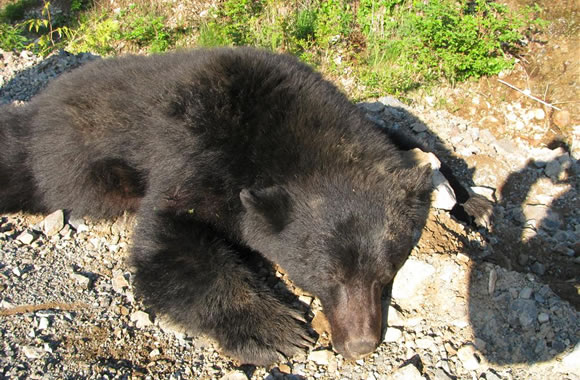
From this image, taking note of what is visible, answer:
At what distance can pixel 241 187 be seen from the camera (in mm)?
4195

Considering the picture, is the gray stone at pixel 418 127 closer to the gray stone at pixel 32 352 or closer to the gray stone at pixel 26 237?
the gray stone at pixel 26 237

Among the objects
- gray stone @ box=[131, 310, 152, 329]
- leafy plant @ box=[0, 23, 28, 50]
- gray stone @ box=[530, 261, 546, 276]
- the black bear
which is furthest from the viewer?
leafy plant @ box=[0, 23, 28, 50]

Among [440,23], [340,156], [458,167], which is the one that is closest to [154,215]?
[340,156]

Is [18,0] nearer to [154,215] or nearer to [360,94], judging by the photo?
[360,94]

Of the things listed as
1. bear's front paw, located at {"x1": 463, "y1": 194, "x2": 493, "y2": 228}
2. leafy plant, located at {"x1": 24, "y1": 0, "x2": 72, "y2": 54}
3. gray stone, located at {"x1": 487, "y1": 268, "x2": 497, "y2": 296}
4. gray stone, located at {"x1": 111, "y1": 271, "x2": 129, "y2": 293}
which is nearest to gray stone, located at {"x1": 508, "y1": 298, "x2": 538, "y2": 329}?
gray stone, located at {"x1": 487, "y1": 268, "x2": 497, "y2": 296}

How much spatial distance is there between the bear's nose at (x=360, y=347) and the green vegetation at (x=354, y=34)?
460 centimetres

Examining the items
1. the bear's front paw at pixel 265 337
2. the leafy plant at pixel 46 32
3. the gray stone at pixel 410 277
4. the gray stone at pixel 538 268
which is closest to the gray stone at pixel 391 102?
the gray stone at pixel 538 268

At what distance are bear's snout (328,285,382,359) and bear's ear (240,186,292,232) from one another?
702mm

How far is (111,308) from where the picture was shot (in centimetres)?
424

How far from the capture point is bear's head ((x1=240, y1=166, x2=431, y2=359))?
3.68 metres

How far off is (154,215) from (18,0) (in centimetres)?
983

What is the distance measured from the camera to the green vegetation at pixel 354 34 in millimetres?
7332

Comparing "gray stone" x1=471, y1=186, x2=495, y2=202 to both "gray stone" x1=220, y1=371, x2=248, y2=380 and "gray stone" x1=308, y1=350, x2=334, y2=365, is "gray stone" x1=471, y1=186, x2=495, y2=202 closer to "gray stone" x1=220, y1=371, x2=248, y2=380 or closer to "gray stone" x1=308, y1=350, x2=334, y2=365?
"gray stone" x1=308, y1=350, x2=334, y2=365

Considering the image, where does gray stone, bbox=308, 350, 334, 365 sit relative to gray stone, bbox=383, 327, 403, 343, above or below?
below
